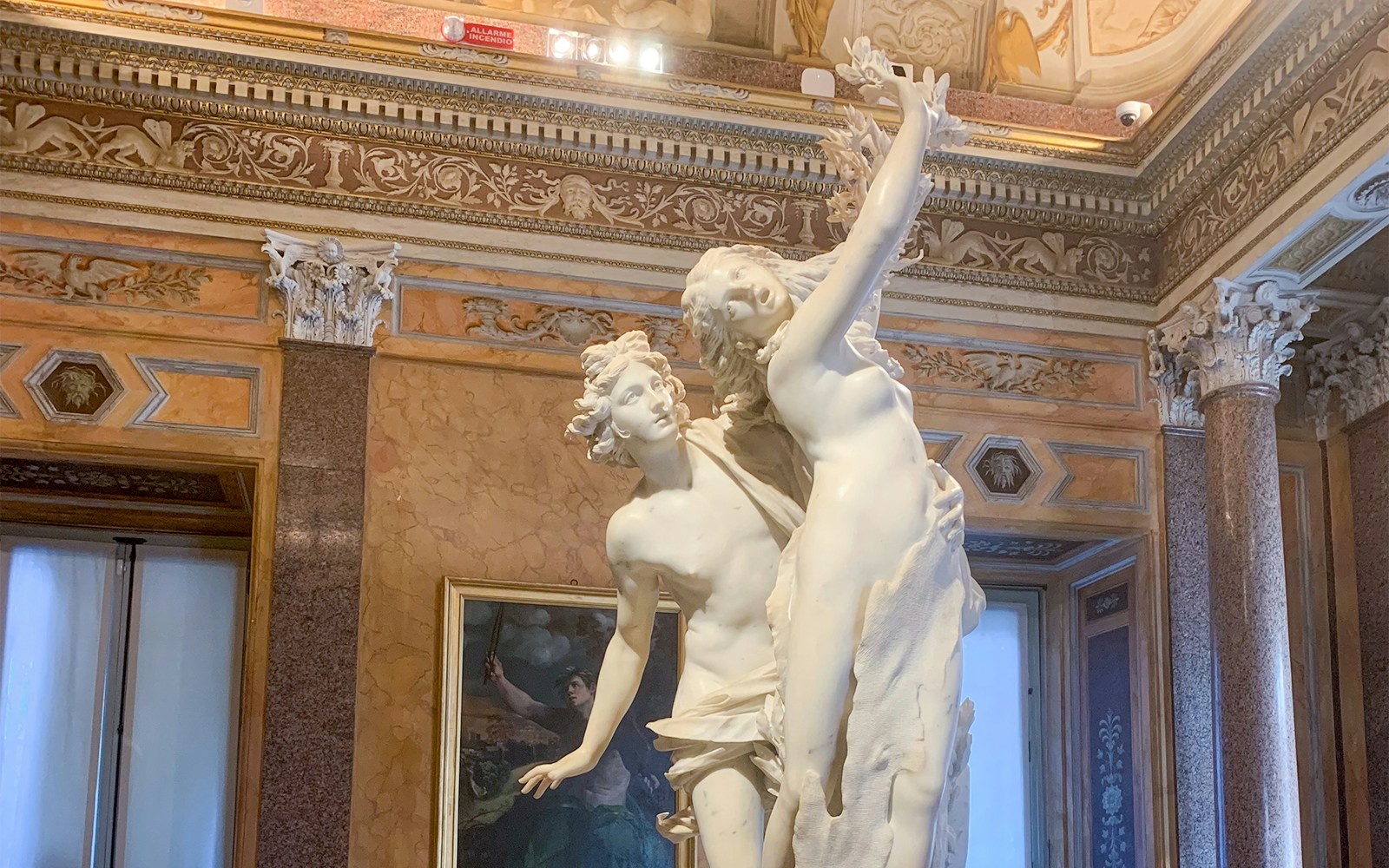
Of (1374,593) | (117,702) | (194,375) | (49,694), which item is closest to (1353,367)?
(1374,593)

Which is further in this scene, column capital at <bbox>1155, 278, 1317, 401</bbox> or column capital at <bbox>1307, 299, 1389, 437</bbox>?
column capital at <bbox>1307, 299, 1389, 437</bbox>

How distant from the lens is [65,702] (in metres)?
9.23

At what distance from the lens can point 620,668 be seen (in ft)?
13.9

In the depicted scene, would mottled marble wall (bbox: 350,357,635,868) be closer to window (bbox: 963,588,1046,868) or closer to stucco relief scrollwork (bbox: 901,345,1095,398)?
stucco relief scrollwork (bbox: 901,345,1095,398)

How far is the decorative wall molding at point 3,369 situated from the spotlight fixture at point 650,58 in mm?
3613

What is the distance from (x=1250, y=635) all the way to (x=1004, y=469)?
162 cm

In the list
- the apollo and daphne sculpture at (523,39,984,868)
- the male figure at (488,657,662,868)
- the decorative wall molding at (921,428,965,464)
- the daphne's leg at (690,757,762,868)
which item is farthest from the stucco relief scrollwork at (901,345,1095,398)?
the daphne's leg at (690,757,762,868)

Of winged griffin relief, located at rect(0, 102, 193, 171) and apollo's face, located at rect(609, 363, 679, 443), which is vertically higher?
winged griffin relief, located at rect(0, 102, 193, 171)

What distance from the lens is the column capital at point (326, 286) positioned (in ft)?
27.7

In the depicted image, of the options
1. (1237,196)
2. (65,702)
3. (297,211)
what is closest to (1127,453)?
(1237,196)

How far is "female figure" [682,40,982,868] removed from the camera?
11.8ft

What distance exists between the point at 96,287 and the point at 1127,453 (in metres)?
5.69

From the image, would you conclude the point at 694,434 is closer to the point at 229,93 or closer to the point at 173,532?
the point at 229,93

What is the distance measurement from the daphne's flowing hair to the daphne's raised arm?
0.15 m
